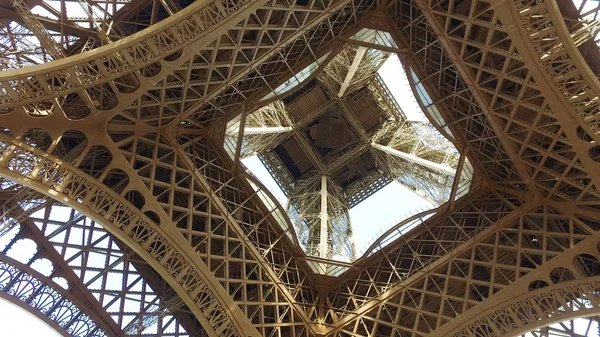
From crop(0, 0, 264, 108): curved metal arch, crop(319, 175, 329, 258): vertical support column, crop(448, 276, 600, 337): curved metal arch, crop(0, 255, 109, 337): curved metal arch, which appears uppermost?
crop(0, 0, 264, 108): curved metal arch

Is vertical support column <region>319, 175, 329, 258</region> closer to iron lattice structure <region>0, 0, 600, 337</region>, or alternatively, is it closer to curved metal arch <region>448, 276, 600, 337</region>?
iron lattice structure <region>0, 0, 600, 337</region>

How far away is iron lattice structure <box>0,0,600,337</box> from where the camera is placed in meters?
11.6

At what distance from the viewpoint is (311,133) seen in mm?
23578

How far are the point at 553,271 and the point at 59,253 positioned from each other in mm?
13022

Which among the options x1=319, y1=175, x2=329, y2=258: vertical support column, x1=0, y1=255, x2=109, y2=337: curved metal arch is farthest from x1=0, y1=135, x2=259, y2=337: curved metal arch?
x1=319, y1=175, x2=329, y2=258: vertical support column

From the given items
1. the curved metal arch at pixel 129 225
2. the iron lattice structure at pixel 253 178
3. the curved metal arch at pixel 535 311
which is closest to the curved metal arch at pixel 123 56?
the iron lattice structure at pixel 253 178

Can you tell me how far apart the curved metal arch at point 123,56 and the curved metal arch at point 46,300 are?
4865 millimetres

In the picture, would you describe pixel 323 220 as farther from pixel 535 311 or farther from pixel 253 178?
pixel 535 311

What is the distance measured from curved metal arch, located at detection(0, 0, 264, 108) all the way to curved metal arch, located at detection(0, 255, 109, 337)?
16.0 ft

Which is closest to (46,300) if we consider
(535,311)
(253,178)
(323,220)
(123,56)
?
(253,178)

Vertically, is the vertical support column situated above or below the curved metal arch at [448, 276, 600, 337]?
above

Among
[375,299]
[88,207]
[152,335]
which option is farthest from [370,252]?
[88,207]

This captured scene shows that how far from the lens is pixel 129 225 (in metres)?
12.5

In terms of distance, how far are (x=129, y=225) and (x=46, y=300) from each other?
3479 mm
